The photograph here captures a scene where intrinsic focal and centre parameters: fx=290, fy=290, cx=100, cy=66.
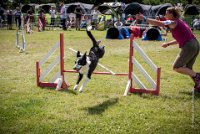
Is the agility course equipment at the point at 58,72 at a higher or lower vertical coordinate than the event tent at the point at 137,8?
lower

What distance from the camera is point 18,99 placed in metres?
6.28

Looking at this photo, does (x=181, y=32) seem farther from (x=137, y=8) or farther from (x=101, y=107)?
(x=137, y=8)

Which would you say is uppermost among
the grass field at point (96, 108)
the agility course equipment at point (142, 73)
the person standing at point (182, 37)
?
the person standing at point (182, 37)

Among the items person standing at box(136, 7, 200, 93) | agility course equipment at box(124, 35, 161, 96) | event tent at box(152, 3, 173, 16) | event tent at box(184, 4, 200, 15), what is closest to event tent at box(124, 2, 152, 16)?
event tent at box(152, 3, 173, 16)

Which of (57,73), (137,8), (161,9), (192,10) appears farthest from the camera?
(192,10)

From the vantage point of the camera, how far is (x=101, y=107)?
227 inches

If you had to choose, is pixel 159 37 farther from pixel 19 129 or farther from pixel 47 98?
pixel 19 129

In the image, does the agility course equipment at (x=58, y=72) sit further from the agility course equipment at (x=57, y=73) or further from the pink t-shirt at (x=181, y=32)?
the pink t-shirt at (x=181, y=32)

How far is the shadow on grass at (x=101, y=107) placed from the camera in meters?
5.55

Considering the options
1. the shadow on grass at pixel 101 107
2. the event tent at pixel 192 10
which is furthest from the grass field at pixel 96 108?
the event tent at pixel 192 10

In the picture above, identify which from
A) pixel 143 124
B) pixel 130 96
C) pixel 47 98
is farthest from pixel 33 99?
pixel 143 124

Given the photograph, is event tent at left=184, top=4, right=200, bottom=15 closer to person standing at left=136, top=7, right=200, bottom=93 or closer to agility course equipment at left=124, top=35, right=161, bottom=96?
person standing at left=136, top=7, right=200, bottom=93

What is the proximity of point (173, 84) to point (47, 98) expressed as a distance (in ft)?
11.0

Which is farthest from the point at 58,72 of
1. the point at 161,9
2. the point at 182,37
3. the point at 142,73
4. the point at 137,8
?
the point at 137,8
